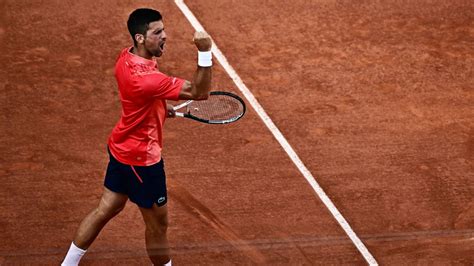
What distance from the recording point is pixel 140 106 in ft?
25.0

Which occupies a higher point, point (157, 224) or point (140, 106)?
point (140, 106)

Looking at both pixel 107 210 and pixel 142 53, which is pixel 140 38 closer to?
pixel 142 53

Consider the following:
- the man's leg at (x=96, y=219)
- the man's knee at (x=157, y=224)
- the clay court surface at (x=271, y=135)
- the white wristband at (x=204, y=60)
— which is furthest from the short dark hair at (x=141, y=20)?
the clay court surface at (x=271, y=135)

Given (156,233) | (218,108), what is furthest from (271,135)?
(156,233)

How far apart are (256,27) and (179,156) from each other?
112 inches

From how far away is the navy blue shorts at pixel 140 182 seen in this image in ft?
25.9

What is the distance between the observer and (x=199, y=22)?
40.8ft

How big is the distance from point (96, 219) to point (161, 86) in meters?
1.46

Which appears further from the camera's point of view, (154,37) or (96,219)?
(96,219)

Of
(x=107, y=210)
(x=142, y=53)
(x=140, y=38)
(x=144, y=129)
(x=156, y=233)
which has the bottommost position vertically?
(x=156, y=233)

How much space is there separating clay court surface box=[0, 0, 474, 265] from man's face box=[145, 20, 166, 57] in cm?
223

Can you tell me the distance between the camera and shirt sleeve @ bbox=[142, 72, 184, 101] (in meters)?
7.41

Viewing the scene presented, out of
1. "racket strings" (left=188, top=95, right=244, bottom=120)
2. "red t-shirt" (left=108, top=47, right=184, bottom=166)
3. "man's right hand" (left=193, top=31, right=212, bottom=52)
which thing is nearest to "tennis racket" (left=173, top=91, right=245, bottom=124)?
"racket strings" (left=188, top=95, right=244, bottom=120)

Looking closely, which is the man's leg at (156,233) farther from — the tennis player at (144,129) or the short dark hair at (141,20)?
the short dark hair at (141,20)
